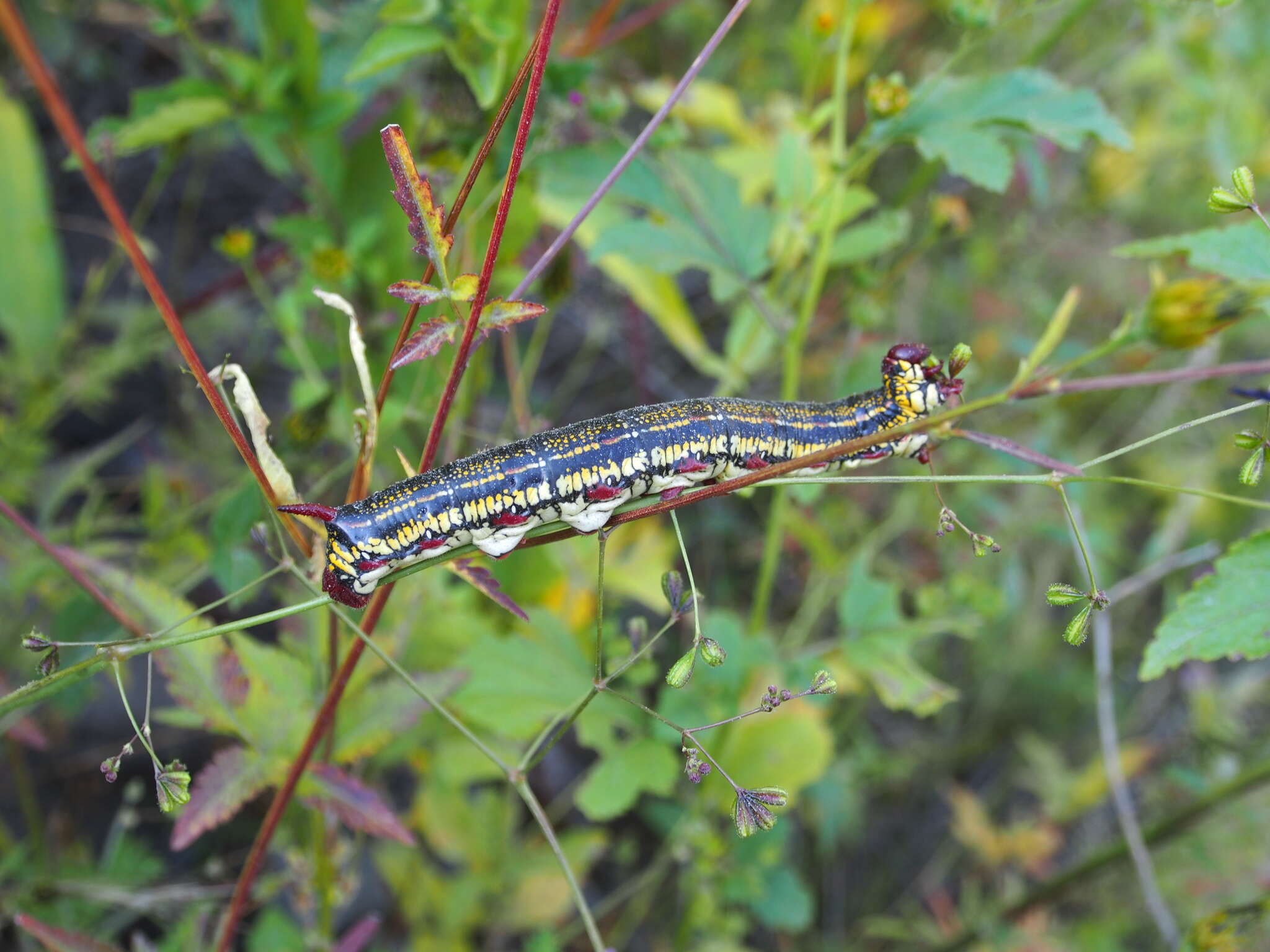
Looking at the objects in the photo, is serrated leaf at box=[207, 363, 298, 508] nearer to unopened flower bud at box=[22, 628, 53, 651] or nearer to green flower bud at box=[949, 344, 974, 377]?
unopened flower bud at box=[22, 628, 53, 651]

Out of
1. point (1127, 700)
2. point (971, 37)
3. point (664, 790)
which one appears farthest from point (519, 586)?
point (1127, 700)

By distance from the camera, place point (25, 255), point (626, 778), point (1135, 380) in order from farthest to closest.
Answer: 1. point (25, 255)
2. point (626, 778)
3. point (1135, 380)

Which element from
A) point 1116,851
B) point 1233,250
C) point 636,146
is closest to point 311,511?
point 636,146

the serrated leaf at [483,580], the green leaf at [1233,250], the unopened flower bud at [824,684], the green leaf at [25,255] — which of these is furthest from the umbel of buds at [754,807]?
the green leaf at [25,255]

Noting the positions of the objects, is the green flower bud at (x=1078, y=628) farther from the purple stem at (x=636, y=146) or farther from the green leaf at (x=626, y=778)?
the green leaf at (x=626, y=778)

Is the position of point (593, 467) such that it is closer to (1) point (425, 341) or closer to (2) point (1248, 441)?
(1) point (425, 341)

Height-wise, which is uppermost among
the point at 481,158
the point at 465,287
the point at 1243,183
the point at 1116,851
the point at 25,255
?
the point at 25,255

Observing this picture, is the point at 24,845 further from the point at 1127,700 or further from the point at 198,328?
the point at 1127,700

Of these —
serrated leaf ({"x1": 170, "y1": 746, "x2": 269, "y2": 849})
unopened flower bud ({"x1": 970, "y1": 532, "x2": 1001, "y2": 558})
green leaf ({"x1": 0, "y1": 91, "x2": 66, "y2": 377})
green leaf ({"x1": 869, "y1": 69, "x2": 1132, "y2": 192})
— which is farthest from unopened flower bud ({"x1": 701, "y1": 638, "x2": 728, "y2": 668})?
green leaf ({"x1": 0, "y1": 91, "x2": 66, "y2": 377})

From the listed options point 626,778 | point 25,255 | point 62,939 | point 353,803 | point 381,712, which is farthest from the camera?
point 25,255
